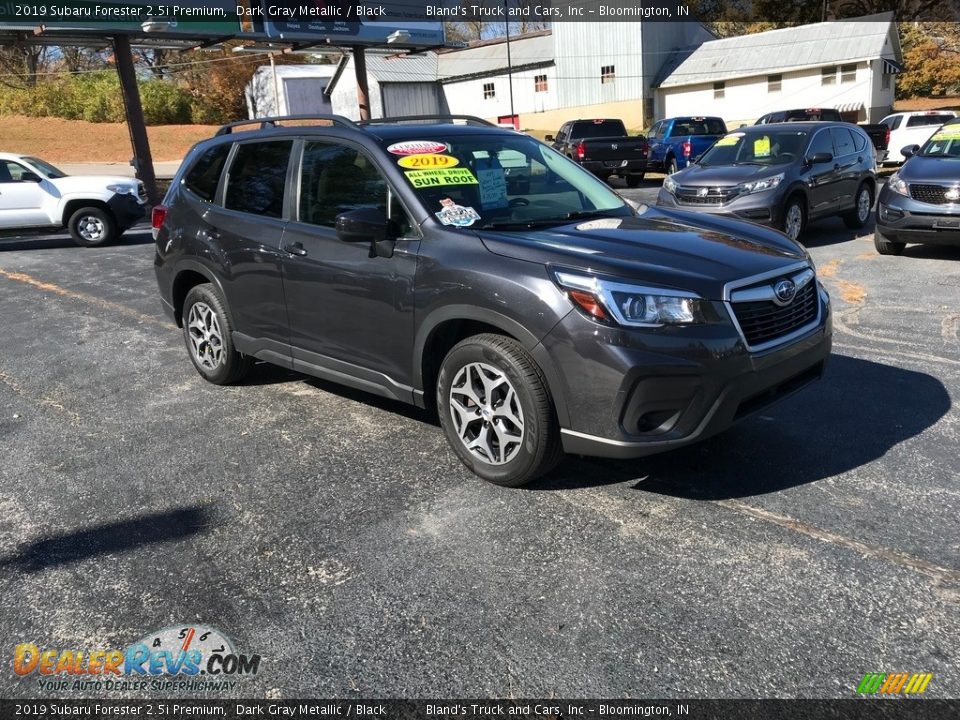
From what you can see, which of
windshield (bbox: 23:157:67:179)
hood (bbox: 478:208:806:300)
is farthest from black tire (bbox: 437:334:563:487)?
windshield (bbox: 23:157:67:179)

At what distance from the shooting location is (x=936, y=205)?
912 cm

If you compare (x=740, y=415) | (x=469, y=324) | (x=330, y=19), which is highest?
(x=330, y=19)

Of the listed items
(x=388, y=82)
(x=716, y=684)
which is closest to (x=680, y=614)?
(x=716, y=684)

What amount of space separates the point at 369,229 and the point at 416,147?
0.69 metres

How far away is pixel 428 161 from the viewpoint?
14.6 feet

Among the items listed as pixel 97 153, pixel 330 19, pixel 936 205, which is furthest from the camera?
pixel 97 153

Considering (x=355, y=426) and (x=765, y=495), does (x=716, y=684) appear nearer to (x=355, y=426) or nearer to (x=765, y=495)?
(x=765, y=495)

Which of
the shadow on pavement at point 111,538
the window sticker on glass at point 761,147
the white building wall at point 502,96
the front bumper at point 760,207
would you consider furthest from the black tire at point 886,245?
the white building wall at point 502,96

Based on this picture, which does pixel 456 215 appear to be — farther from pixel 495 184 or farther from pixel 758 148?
pixel 758 148

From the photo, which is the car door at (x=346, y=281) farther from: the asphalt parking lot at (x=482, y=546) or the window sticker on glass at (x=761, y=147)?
the window sticker on glass at (x=761, y=147)

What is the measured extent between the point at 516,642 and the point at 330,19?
75.3ft

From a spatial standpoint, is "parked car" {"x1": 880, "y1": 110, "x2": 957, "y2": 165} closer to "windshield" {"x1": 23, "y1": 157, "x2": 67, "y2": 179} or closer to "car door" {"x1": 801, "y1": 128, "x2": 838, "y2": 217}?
"car door" {"x1": 801, "y1": 128, "x2": 838, "y2": 217}

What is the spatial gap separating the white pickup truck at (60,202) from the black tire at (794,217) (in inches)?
446

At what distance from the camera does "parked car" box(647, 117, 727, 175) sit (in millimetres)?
22594
